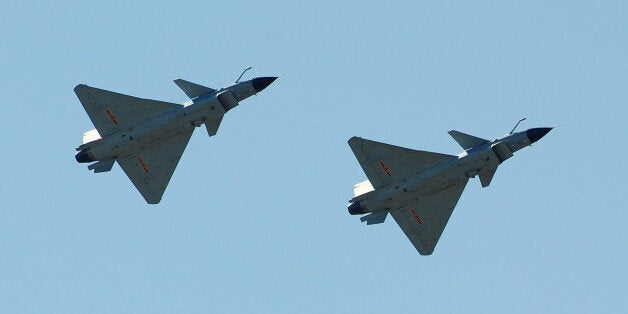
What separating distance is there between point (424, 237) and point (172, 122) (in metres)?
17.4

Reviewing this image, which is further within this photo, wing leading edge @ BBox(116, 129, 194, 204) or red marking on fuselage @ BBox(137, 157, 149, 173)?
red marking on fuselage @ BBox(137, 157, 149, 173)

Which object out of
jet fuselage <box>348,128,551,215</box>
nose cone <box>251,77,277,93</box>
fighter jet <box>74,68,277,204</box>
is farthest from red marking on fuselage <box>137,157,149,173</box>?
jet fuselage <box>348,128,551,215</box>

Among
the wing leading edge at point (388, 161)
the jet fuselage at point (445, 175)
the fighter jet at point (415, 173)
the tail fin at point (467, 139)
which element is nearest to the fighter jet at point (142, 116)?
the wing leading edge at point (388, 161)

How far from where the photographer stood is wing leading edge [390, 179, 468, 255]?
113 meters

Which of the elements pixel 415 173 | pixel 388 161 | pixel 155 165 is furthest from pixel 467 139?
pixel 155 165

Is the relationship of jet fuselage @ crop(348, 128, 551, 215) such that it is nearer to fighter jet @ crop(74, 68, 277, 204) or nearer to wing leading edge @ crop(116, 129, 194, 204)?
fighter jet @ crop(74, 68, 277, 204)

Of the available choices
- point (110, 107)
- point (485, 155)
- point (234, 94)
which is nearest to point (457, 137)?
point (485, 155)

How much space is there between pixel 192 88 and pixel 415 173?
14.8 m

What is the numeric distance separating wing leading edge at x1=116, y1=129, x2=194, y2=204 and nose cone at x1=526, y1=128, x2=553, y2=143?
21.2 meters

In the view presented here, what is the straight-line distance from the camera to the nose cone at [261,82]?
112m

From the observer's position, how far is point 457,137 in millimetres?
110375

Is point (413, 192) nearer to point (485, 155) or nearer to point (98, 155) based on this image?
point (485, 155)

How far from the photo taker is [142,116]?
370ft

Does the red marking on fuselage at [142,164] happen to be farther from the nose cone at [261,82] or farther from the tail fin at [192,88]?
the nose cone at [261,82]
